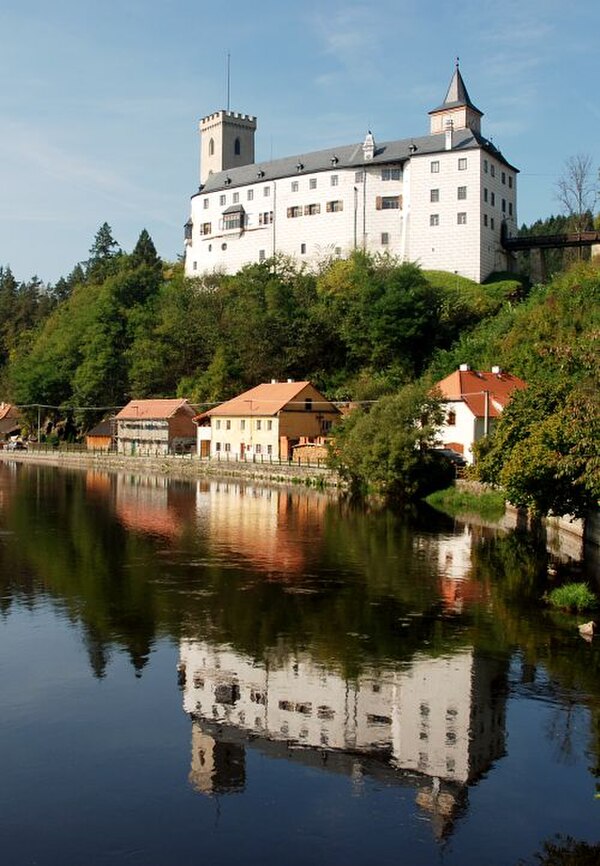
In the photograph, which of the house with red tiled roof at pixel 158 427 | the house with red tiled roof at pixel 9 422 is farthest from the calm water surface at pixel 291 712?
the house with red tiled roof at pixel 9 422

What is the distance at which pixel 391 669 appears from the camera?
17.1 m

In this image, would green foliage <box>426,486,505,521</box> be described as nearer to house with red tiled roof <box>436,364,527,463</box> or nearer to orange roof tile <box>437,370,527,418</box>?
house with red tiled roof <box>436,364,527,463</box>

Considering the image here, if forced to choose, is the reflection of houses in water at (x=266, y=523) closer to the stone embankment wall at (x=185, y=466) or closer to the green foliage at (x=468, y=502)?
the stone embankment wall at (x=185, y=466)

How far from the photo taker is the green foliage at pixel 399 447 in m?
46.2

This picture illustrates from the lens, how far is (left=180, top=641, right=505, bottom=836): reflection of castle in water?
12.8 metres

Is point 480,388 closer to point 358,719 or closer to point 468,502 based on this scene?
point 468,502

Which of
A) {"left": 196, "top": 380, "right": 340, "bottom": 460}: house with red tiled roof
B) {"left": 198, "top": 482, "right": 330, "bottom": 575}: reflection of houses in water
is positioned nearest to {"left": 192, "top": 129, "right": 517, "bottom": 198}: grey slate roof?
{"left": 196, "top": 380, "right": 340, "bottom": 460}: house with red tiled roof

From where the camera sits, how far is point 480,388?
181 ft

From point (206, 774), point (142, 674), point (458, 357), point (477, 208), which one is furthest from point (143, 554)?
point (477, 208)

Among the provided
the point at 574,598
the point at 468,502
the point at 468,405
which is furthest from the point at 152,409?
the point at 574,598

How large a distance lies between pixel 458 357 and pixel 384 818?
184ft

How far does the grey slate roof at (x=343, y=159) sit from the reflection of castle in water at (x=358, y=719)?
6364cm

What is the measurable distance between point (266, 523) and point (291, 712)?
23046 mm

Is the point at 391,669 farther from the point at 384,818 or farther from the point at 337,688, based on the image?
the point at 384,818
